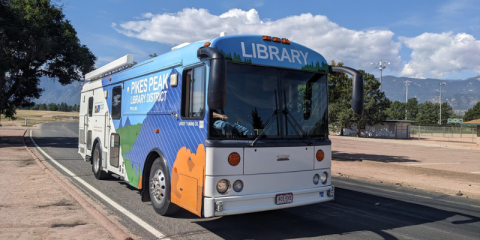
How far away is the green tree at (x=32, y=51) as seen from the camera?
2020 centimetres

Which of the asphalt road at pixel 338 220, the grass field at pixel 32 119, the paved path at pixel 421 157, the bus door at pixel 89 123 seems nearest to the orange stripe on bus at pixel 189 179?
the asphalt road at pixel 338 220

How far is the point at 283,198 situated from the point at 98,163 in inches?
247

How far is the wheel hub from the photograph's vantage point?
611 centimetres

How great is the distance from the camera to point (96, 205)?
689 cm

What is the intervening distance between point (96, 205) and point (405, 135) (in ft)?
164

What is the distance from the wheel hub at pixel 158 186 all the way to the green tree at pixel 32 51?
17.2m

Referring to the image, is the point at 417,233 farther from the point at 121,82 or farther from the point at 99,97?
the point at 99,97

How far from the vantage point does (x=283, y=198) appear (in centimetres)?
533

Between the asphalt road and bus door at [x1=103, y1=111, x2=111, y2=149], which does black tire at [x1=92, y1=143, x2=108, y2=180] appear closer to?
bus door at [x1=103, y1=111, x2=111, y2=149]

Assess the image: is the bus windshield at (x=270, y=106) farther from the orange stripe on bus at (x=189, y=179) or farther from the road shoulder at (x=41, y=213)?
the road shoulder at (x=41, y=213)

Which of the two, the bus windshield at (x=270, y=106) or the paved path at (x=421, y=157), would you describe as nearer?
the bus windshield at (x=270, y=106)

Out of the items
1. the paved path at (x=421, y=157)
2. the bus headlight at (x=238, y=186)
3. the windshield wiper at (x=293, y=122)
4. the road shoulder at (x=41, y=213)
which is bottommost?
the paved path at (x=421, y=157)

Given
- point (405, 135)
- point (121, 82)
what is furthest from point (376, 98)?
point (121, 82)

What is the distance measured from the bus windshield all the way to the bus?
15 mm
